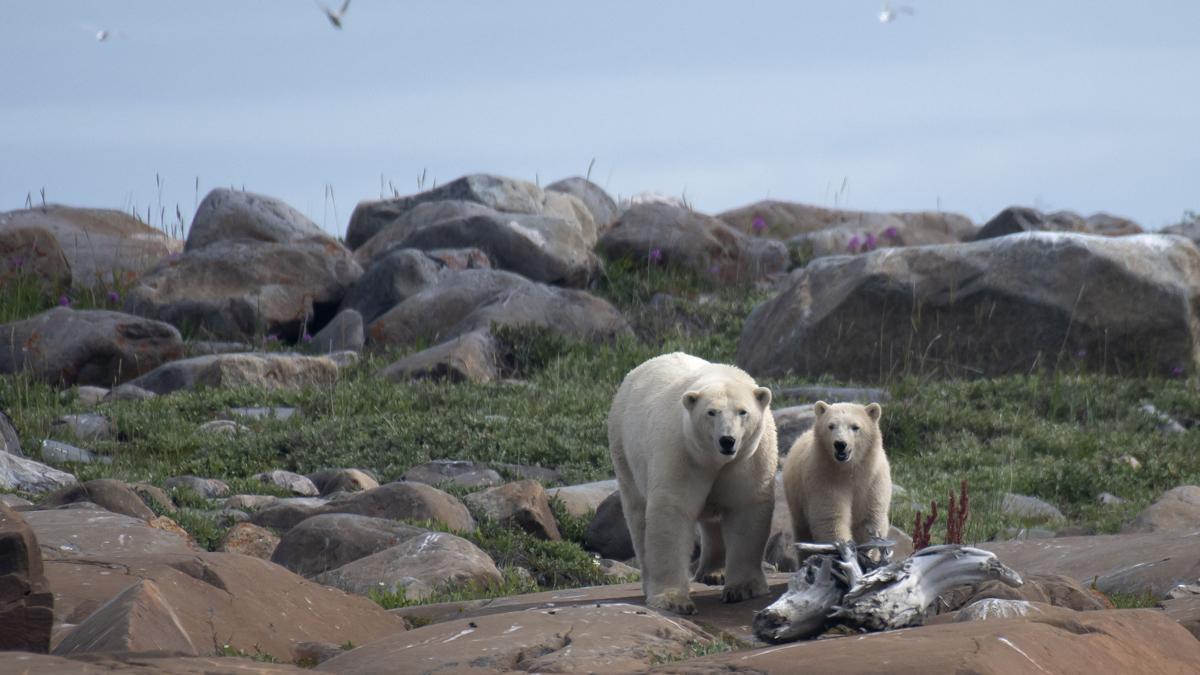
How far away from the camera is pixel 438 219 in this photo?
22812mm

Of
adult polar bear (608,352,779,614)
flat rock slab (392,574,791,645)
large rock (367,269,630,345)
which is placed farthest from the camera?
large rock (367,269,630,345)

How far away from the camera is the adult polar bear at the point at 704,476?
6730mm

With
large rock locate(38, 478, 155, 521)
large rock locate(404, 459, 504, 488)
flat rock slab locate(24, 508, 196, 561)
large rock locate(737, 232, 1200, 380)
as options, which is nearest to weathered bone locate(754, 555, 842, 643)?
flat rock slab locate(24, 508, 196, 561)

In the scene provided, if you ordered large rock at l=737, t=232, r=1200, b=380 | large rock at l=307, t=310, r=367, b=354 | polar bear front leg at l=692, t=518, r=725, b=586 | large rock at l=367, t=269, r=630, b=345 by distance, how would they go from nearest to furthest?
polar bear front leg at l=692, t=518, r=725, b=586 < large rock at l=737, t=232, r=1200, b=380 < large rock at l=367, t=269, r=630, b=345 < large rock at l=307, t=310, r=367, b=354

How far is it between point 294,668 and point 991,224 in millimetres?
22297

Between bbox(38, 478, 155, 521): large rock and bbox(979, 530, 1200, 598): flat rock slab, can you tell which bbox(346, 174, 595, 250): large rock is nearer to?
bbox(38, 478, 155, 521): large rock

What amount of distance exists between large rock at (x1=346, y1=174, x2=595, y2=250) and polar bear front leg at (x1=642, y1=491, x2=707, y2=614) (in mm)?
16924

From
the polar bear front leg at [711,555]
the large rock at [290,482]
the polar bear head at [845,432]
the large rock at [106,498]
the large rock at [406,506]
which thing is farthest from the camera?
the large rock at [290,482]

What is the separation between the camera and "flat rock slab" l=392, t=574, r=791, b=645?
255 inches

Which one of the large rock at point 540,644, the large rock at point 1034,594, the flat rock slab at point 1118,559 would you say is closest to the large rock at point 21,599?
the large rock at point 540,644

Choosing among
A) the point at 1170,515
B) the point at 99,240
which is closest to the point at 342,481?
the point at 1170,515

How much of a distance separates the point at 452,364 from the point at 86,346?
415 centimetres

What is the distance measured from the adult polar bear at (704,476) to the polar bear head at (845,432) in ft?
0.87

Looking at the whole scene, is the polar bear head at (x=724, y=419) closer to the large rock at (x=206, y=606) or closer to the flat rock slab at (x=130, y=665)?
the large rock at (x=206, y=606)
